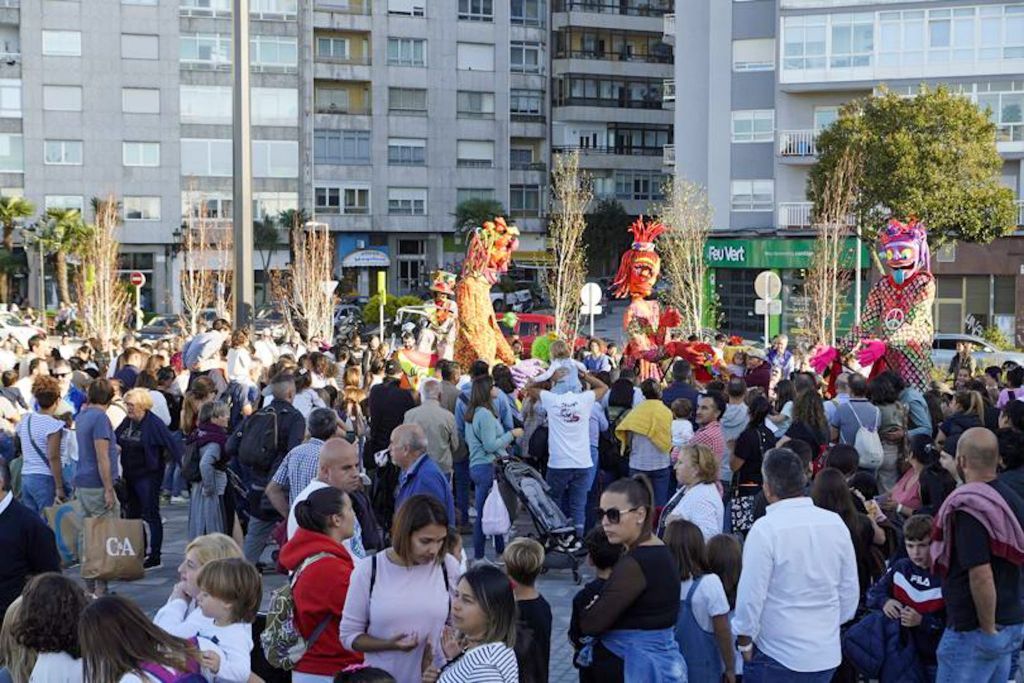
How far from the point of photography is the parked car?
83.9 feet

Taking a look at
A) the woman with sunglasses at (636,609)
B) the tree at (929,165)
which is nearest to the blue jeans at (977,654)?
the woman with sunglasses at (636,609)

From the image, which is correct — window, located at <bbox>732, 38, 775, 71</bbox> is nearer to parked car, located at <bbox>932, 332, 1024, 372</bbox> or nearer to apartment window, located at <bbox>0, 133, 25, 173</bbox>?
parked car, located at <bbox>932, 332, 1024, 372</bbox>

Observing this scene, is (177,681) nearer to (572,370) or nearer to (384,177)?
(572,370)

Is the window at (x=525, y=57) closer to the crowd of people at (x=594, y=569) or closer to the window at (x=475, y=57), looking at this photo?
the window at (x=475, y=57)

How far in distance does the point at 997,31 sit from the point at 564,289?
18.3m

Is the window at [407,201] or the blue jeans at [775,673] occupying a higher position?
the window at [407,201]

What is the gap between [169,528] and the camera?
1447 cm

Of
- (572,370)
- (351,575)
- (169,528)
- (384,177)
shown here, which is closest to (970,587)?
(351,575)

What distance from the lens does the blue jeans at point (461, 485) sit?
13297 mm

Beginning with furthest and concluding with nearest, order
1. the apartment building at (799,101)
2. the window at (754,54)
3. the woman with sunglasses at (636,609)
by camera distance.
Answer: the window at (754,54) → the apartment building at (799,101) → the woman with sunglasses at (636,609)

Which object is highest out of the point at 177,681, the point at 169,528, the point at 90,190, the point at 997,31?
the point at 997,31

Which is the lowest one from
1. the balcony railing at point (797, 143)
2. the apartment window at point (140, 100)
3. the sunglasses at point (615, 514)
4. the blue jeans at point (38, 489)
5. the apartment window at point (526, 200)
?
the blue jeans at point (38, 489)

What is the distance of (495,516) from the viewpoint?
455 inches

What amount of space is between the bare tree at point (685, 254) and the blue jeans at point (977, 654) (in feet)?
81.0
